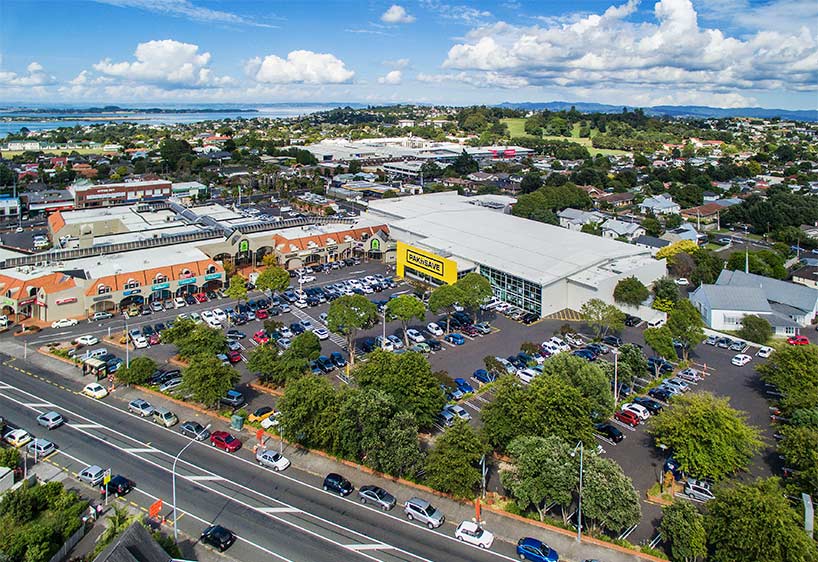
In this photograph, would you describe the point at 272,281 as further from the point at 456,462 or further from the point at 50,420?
the point at 456,462

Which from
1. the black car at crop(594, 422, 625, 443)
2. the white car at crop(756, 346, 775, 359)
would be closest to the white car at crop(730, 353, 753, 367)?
the white car at crop(756, 346, 775, 359)

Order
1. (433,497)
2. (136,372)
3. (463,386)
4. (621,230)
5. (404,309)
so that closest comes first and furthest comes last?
(433,497) < (136,372) < (463,386) < (404,309) < (621,230)

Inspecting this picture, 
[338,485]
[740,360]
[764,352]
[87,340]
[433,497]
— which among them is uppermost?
[87,340]

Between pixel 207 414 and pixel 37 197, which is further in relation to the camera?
pixel 37 197

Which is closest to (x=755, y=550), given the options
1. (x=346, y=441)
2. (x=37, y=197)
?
(x=346, y=441)

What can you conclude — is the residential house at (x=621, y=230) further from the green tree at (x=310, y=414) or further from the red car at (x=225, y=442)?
the red car at (x=225, y=442)

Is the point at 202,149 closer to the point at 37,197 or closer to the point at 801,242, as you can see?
the point at 37,197

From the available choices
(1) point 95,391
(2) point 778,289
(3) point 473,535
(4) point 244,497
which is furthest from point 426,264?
(3) point 473,535
